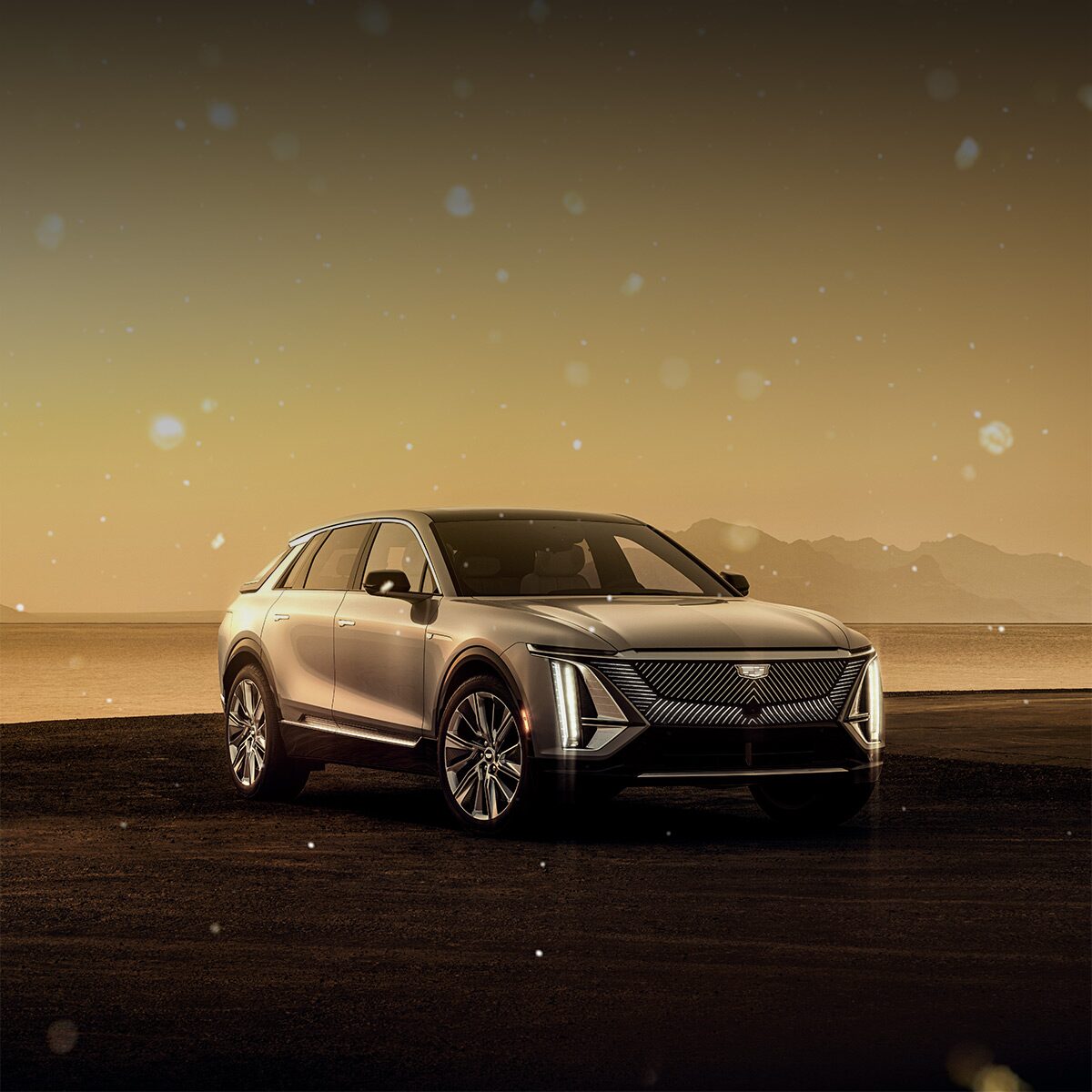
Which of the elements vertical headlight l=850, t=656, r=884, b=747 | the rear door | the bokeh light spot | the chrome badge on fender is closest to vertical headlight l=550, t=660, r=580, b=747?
the chrome badge on fender

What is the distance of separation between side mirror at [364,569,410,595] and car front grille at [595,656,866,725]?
63.1 inches

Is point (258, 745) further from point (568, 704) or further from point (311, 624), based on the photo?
point (568, 704)

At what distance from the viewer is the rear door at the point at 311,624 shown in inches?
459

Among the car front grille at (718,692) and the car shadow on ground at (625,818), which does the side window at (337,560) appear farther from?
the car front grille at (718,692)

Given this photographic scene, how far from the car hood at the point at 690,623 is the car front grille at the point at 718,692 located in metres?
0.11

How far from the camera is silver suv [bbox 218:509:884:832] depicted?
963cm

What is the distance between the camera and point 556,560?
11273mm

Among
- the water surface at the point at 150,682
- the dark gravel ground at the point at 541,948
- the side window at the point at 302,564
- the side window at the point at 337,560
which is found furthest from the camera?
the water surface at the point at 150,682

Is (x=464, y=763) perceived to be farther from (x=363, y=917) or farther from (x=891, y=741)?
(x=891, y=741)

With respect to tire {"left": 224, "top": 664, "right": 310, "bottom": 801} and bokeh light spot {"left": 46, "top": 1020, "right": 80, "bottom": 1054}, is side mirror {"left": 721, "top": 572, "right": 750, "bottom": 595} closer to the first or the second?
tire {"left": 224, "top": 664, "right": 310, "bottom": 801}

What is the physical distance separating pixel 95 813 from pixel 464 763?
284 centimetres

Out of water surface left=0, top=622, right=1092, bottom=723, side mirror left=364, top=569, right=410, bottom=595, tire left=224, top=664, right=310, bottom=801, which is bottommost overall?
water surface left=0, top=622, right=1092, bottom=723

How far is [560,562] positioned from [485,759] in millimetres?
1639

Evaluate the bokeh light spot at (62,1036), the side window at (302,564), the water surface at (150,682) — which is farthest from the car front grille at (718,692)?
the water surface at (150,682)
